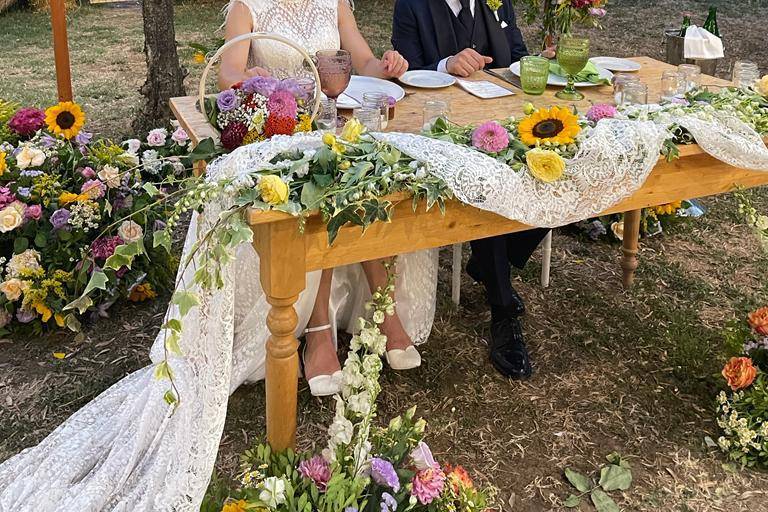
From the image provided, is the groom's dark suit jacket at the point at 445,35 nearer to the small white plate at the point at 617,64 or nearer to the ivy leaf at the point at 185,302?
the small white plate at the point at 617,64

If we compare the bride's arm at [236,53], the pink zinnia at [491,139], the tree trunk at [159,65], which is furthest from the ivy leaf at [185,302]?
the tree trunk at [159,65]

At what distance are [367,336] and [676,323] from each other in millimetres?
1756

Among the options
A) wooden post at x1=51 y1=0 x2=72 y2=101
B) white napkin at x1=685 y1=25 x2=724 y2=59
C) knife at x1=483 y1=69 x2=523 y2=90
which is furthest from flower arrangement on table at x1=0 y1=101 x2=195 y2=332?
white napkin at x1=685 y1=25 x2=724 y2=59

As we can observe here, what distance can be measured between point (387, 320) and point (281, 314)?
940mm

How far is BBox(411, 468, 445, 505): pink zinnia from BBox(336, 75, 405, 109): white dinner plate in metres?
1.05

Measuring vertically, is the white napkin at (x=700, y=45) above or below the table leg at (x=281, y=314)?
above

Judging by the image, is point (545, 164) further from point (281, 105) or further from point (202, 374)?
point (202, 374)

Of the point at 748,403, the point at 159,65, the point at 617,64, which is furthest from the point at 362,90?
the point at 159,65

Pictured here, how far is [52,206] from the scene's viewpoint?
2.75 m

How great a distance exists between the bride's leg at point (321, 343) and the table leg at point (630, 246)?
1.28m

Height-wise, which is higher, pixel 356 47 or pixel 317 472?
pixel 356 47

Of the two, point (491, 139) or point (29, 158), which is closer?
point (491, 139)

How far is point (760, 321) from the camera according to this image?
7.94 ft

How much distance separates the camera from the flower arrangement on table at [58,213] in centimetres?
270
